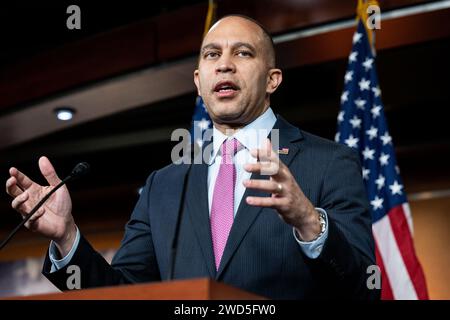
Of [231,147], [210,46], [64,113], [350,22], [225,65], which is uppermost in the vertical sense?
[64,113]

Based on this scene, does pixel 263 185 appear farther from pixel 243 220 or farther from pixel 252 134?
pixel 252 134

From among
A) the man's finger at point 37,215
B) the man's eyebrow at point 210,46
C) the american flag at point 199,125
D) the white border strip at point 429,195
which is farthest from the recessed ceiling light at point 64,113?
the man's finger at point 37,215

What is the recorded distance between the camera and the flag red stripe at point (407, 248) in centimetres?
343

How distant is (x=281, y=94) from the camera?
6.06 meters

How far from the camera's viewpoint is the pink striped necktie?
1.93 metres

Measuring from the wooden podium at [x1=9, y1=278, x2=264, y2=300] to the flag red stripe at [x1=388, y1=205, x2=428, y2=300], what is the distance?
2.30 m

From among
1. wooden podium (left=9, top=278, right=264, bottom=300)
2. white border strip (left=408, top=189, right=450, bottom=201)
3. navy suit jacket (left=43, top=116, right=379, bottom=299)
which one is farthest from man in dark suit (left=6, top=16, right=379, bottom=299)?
white border strip (left=408, top=189, right=450, bottom=201)

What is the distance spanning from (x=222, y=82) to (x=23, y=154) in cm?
551

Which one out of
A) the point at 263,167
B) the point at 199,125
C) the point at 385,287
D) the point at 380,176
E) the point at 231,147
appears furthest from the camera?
the point at 199,125

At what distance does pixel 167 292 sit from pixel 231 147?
3.03 feet

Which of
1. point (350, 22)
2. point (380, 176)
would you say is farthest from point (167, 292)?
point (350, 22)

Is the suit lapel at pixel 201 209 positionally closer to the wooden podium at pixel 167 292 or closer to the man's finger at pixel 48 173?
the man's finger at pixel 48 173

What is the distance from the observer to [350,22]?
4500mm

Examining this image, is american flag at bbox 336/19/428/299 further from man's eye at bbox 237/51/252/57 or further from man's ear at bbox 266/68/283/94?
man's eye at bbox 237/51/252/57
